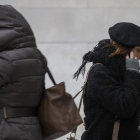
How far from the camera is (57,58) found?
21.0 ft

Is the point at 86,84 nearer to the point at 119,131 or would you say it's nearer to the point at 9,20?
the point at 119,131

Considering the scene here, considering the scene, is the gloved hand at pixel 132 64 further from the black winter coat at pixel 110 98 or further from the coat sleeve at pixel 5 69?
the coat sleeve at pixel 5 69

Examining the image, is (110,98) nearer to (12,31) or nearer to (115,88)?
(115,88)

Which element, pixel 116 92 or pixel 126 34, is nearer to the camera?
pixel 116 92

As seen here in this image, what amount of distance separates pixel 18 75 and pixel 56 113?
17.0 inches

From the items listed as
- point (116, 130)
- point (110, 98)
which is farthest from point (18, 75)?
point (116, 130)

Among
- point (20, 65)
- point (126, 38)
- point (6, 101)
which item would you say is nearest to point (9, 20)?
point (20, 65)

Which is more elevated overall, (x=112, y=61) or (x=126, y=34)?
(x=126, y=34)

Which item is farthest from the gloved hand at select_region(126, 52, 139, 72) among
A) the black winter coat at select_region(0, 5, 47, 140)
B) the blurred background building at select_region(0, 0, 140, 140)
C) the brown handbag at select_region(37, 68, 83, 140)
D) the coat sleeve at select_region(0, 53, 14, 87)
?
the blurred background building at select_region(0, 0, 140, 140)

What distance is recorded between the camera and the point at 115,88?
3105mm

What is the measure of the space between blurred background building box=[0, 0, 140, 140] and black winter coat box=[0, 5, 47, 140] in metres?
3.15

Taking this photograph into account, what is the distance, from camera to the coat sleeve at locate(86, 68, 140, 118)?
3.05 metres

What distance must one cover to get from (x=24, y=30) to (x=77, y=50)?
3228 millimetres

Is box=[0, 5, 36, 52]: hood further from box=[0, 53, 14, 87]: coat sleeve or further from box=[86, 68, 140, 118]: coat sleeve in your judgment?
box=[86, 68, 140, 118]: coat sleeve
